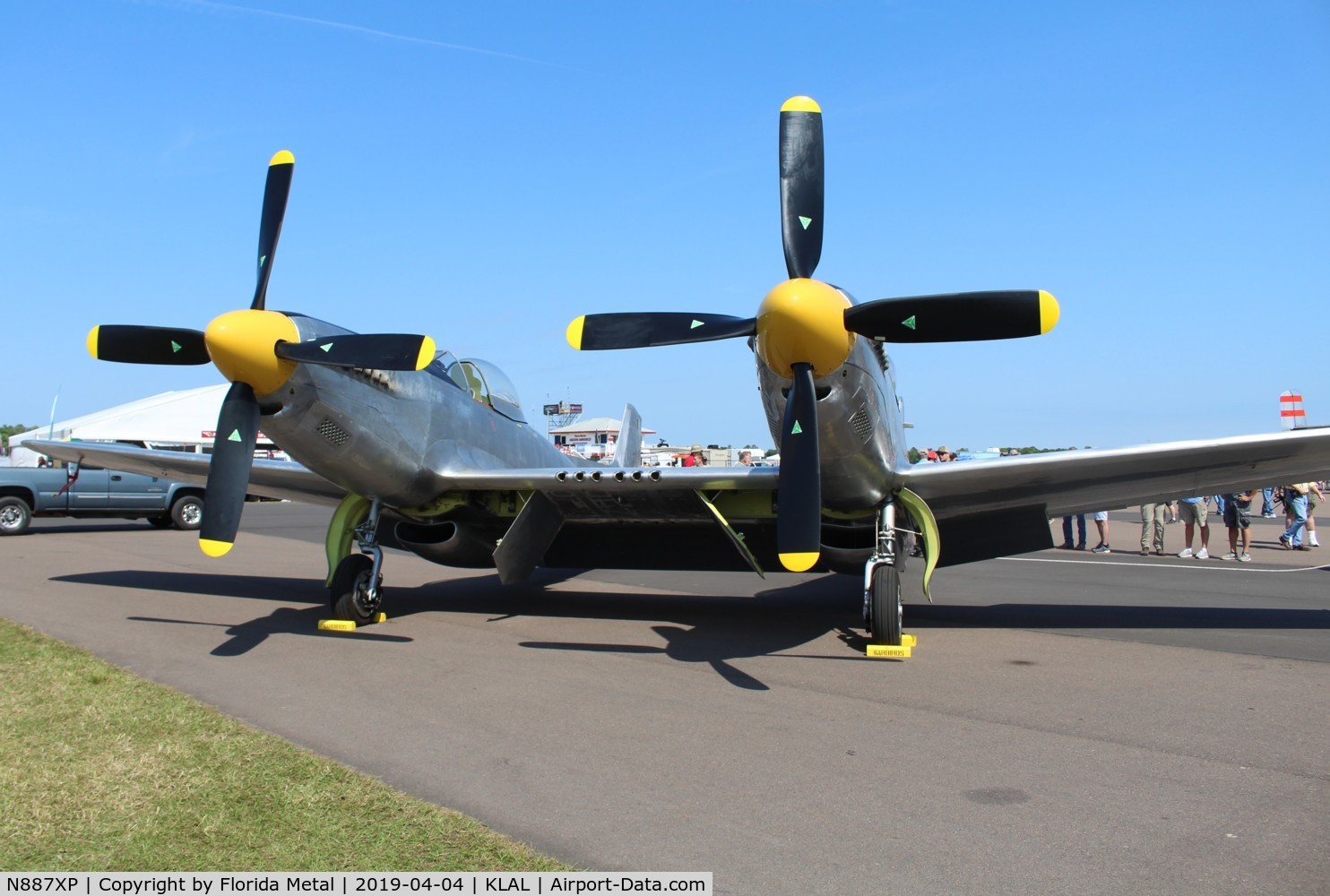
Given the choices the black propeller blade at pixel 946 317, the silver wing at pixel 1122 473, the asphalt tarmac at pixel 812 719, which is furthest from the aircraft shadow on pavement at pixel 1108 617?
the black propeller blade at pixel 946 317

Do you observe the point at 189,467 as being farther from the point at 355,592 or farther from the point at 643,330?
the point at 643,330

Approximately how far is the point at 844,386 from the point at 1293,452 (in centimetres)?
413

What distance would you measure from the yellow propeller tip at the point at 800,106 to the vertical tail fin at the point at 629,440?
8.16 meters

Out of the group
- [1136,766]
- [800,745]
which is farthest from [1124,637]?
[800,745]

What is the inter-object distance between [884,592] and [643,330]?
9.40 ft

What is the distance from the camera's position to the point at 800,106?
7.06 meters

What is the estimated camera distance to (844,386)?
22.2 ft

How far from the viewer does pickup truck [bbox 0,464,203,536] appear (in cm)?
1969

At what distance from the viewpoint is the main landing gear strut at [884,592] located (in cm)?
751

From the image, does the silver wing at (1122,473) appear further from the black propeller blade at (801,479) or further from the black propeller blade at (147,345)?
the black propeller blade at (147,345)

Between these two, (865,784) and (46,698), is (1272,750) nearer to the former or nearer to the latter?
(865,784)

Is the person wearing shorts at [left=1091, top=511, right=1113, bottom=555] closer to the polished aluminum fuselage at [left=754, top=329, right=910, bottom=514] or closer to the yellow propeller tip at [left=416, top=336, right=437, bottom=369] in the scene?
the polished aluminum fuselage at [left=754, top=329, right=910, bottom=514]

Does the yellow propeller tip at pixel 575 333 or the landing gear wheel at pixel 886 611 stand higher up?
the yellow propeller tip at pixel 575 333

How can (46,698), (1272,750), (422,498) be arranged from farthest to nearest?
(422,498)
(46,698)
(1272,750)
